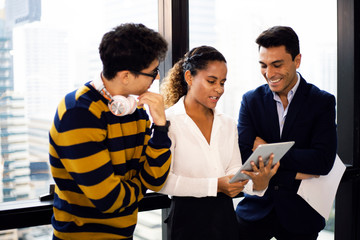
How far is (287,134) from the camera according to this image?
2135 millimetres

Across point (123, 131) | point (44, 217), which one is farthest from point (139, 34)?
point (44, 217)

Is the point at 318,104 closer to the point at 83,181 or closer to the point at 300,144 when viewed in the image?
the point at 300,144

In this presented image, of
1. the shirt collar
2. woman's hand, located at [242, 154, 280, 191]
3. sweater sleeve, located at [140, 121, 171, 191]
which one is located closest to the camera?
sweater sleeve, located at [140, 121, 171, 191]

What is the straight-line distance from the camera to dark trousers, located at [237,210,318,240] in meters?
2.16

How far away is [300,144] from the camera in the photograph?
2.15 meters

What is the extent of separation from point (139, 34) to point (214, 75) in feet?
1.78

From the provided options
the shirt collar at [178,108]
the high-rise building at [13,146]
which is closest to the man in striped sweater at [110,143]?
the shirt collar at [178,108]

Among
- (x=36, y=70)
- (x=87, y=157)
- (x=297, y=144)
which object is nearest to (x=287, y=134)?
(x=297, y=144)

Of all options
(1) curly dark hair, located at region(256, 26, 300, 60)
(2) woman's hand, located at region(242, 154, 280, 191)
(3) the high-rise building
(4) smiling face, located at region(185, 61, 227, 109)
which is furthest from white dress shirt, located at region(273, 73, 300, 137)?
(3) the high-rise building

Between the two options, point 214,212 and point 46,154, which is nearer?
point 214,212

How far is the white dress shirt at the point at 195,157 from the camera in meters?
1.80

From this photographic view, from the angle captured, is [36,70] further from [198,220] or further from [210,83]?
[198,220]

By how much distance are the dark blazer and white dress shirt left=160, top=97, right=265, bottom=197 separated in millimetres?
229

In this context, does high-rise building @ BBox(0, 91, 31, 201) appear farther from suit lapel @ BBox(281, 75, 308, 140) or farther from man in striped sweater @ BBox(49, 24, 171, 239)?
suit lapel @ BBox(281, 75, 308, 140)
